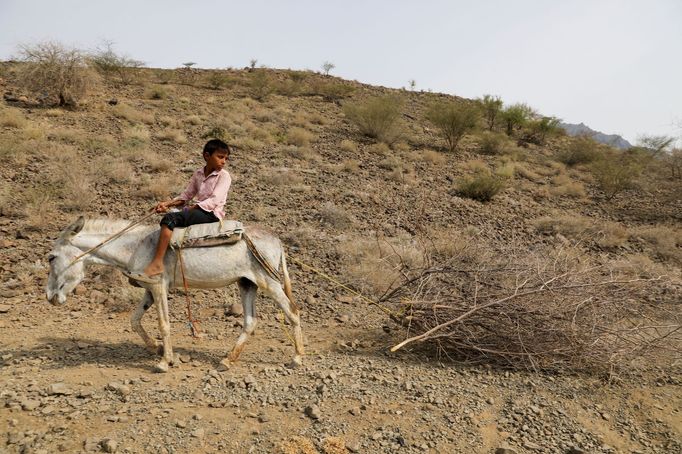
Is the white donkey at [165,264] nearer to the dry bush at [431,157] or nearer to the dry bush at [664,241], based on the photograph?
Answer: the dry bush at [664,241]

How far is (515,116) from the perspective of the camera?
23453 mm

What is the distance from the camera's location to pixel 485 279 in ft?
17.7

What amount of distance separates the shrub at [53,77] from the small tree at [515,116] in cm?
2029

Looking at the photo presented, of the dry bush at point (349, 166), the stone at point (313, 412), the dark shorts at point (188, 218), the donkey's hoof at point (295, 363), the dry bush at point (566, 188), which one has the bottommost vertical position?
the donkey's hoof at point (295, 363)

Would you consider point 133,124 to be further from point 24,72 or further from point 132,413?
point 132,413

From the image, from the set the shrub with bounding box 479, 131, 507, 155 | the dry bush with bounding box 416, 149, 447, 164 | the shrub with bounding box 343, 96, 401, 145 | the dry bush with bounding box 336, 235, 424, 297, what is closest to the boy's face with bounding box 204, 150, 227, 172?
the dry bush with bounding box 336, 235, 424, 297

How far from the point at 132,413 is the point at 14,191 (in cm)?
744

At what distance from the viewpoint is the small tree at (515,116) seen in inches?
924

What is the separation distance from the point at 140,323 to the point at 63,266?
36.9 inches

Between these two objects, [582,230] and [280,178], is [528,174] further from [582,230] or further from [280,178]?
[280,178]

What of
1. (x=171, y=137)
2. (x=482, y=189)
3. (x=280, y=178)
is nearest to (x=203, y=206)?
(x=280, y=178)

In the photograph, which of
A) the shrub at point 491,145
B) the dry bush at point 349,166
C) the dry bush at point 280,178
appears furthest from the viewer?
the shrub at point 491,145

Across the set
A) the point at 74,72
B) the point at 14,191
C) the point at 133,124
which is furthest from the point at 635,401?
the point at 74,72

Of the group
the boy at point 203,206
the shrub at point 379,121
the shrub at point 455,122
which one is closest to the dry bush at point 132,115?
the shrub at point 379,121
